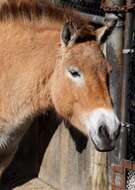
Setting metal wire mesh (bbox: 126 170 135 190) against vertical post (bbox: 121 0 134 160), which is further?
metal wire mesh (bbox: 126 170 135 190)

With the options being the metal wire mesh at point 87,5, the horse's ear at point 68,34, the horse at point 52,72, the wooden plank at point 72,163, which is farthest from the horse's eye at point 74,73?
the metal wire mesh at point 87,5

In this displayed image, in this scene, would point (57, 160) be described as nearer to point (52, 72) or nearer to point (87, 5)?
point (87, 5)

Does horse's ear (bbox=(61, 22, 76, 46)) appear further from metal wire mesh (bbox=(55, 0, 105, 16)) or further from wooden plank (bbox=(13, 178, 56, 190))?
wooden plank (bbox=(13, 178, 56, 190))

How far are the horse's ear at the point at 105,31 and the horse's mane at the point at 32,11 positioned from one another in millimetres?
304

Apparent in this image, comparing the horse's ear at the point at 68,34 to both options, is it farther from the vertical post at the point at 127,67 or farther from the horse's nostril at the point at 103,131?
the horse's nostril at the point at 103,131

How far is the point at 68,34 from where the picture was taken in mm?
4918

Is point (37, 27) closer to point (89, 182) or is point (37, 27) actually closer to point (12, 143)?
point (12, 143)

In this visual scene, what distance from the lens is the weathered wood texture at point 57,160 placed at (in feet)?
19.6

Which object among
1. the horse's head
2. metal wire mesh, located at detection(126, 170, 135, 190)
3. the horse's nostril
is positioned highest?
the horse's head

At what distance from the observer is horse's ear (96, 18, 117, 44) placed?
5.09 metres

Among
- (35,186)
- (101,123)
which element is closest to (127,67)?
(101,123)

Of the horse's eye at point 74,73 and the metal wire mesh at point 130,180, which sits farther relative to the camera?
the metal wire mesh at point 130,180

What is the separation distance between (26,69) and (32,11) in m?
0.59

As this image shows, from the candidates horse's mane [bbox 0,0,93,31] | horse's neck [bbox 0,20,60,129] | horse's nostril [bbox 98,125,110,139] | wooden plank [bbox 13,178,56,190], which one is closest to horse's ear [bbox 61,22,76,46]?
horse's neck [bbox 0,20,60,129]
